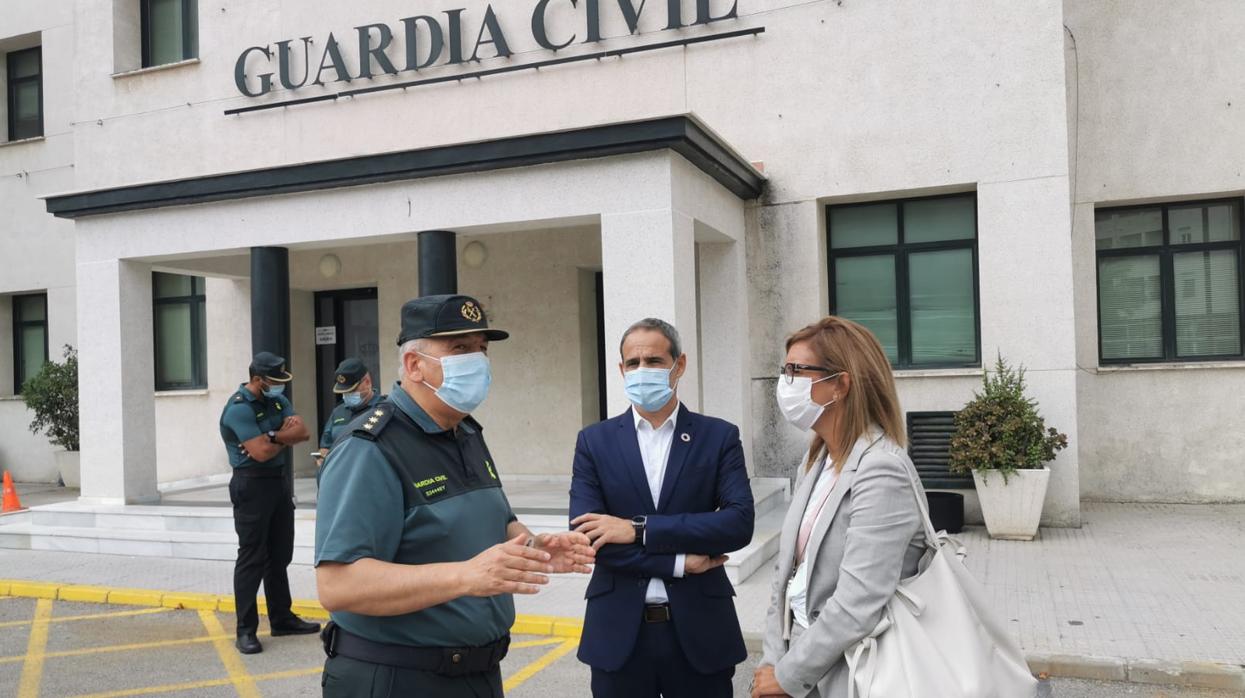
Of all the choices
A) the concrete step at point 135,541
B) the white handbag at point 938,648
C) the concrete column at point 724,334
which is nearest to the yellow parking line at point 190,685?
the concrete step at point 135,541

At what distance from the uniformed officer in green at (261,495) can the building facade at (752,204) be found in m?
2.98

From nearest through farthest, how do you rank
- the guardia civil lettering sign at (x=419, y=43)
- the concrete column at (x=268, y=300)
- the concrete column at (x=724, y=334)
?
the concrete column at (x=268, y=300), the concrete column at (x=724, y=334), the guardia civil lettering sign at (x=419, y=43)

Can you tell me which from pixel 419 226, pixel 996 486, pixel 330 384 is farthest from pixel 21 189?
pixel 996 486

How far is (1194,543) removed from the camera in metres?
9.21

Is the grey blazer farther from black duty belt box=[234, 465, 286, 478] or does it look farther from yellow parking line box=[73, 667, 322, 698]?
black duty belt box=[234, 465, 286, 478]

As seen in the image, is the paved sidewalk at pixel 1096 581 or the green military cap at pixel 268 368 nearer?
the paved sidewalk at pixel 1096 581

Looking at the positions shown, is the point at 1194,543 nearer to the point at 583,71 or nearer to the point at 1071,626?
the point at 1071,626

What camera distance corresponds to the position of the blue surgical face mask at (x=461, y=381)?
2.93 meters

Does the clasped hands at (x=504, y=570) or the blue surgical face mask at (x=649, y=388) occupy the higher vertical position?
the blue surgical face mask at (x=649, y=388)

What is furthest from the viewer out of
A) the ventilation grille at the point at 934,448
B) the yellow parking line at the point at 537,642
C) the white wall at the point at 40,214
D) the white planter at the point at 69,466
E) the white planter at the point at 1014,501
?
the white wall at the point at 40,214

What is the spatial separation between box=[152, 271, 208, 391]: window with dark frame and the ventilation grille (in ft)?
36.3

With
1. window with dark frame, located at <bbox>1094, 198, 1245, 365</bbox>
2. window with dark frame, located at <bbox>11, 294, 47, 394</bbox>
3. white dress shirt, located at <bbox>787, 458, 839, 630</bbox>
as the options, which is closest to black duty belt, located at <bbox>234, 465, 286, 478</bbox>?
white dress shirt, located at <bbox>787, 458, 839, 630</bbox>

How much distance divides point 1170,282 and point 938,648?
434 inches

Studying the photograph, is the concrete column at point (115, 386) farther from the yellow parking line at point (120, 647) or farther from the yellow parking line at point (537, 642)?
the yellow parking line at point (537, 642)
